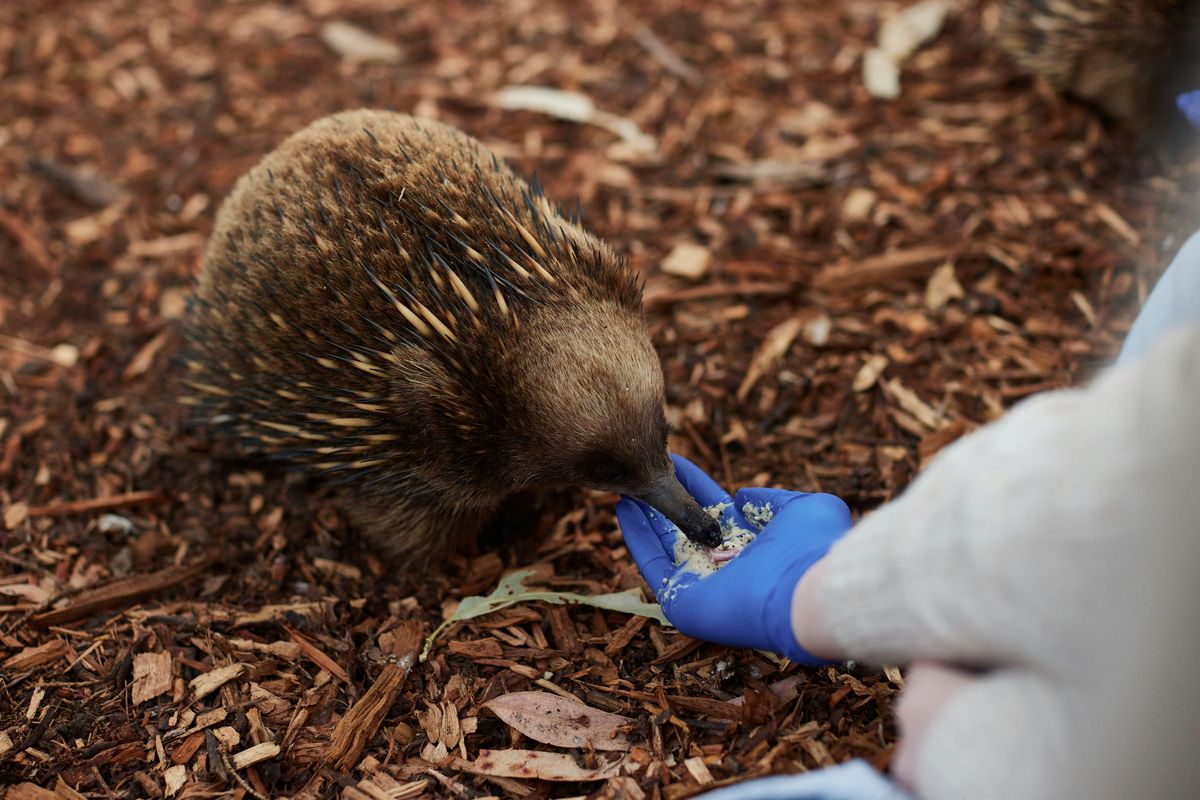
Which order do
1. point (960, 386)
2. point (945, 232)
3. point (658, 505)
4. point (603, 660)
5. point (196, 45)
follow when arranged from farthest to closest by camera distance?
point (196, 45), point (945, 232), point (960, 386), point (603, 660), point (658, 505)

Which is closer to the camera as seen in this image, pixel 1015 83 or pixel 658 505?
pixel 658 505

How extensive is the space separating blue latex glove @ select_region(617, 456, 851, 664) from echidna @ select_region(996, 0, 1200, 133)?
3.41 metres

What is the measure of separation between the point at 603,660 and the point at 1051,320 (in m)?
2.38

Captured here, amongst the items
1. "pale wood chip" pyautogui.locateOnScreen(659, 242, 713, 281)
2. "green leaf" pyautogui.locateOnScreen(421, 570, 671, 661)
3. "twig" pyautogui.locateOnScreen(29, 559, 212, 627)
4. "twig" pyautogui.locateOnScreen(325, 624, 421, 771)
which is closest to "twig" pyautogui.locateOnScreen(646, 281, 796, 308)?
"pale wood chip" pyautogui.locateOnScreen(659, 242, 713, 281)

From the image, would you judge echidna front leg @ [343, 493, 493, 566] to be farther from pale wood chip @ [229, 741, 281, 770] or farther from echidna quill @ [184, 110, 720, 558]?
pale wood chip @ [229, 741, 281, 770]

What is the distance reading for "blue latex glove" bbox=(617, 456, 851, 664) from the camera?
Result: 7.38 feet

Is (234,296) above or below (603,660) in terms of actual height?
above

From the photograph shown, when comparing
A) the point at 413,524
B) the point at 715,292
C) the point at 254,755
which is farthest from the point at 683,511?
the point at 715,292

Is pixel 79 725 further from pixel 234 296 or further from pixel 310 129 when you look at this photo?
pixel 310 129

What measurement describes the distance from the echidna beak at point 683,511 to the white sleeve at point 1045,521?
0.90m

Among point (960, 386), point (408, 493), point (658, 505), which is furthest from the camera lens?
point (960, 386)

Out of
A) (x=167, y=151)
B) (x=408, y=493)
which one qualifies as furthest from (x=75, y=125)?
(x=408, y=493)

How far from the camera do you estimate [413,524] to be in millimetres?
3232

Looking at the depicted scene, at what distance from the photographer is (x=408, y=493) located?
3.16 m
